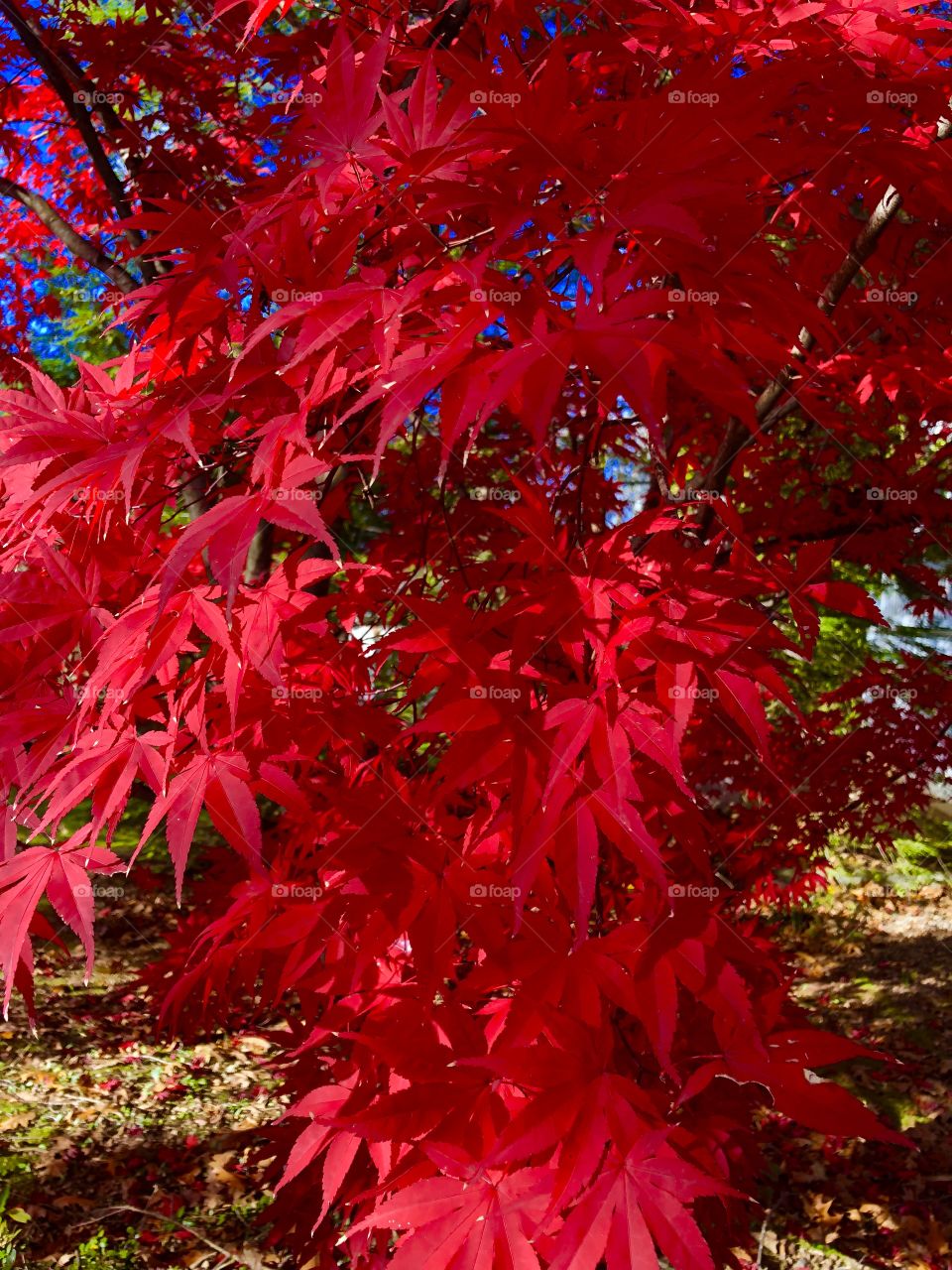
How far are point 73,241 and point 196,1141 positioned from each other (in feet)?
11.7

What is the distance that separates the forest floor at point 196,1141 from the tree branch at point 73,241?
2.98 m

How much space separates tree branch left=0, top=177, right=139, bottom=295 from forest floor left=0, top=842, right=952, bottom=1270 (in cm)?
298

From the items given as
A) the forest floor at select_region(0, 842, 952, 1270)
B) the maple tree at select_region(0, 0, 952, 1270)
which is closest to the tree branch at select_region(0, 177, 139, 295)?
the maple tree at select_region(0, 0, 952, 1270)

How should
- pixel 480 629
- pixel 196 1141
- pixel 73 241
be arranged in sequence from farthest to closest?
pixel 196 1141, pixel 73 241, pixel 480 629

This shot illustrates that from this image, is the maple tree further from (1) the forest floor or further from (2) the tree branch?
(2) the tree branch

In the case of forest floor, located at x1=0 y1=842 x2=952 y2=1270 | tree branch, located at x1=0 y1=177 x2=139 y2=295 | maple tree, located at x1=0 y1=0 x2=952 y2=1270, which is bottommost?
forest floor, located at x1=0 y1=842 x2=952 y2=1270

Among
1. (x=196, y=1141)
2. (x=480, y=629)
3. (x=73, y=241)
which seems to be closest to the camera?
(x=480, y=629)

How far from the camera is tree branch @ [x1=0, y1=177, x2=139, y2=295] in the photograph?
138 inches

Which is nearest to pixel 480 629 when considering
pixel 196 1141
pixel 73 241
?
pixel 73 241

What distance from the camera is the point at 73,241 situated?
140 inches

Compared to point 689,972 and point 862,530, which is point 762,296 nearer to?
point 689,972

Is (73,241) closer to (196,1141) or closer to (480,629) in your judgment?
(480,629)

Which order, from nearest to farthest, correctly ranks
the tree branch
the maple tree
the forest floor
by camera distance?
the maple tree → the forest floor → the tree branch

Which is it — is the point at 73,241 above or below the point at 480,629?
above
